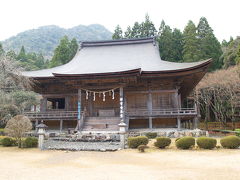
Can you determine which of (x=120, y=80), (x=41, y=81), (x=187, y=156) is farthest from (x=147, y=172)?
(x=41, y=81)

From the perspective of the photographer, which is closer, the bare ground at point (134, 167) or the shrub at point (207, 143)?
the bare ground at point (134, 167)

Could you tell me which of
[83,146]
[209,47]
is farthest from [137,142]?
[209,47]

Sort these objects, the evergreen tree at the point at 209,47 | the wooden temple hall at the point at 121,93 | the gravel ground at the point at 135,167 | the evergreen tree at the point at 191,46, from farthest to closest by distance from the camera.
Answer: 1. the evergreen tree at the point at 209,47
2. the evergreen tree at the point at 191,46
3. the wooden temple hall at the point at 121,93
4. the gravel ground at the point at 135,167

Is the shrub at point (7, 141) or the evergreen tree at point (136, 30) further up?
the evergreen tree at point (136, 30)

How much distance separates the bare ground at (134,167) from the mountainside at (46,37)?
108695 mm

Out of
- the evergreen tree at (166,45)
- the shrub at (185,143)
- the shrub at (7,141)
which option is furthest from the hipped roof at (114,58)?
the evergreen tree at (166,45)

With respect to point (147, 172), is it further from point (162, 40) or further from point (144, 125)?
point (162, 40)

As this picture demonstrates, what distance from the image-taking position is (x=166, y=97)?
20.5 metres

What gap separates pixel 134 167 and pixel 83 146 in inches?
233

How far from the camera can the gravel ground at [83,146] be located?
1279cm

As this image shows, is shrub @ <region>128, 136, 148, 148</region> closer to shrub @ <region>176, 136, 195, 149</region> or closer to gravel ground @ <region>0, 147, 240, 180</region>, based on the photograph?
gravel ground @ <region>0, 147, 240, 180</region>

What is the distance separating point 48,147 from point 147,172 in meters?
8.21

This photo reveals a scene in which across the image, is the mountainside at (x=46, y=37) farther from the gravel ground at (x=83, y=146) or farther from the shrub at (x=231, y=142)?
the shrub at (x=231, y=142)

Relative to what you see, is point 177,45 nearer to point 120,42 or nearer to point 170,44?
point 170,44
